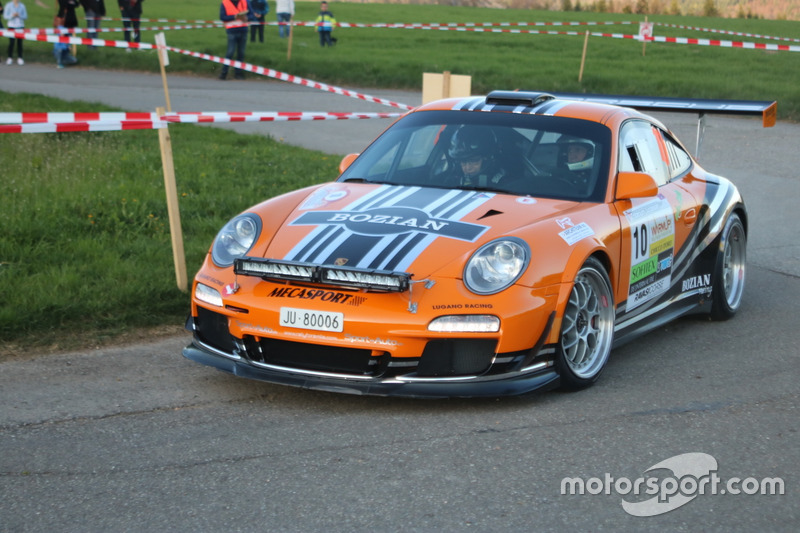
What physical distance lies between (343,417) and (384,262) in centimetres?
73

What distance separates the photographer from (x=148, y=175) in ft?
34.4

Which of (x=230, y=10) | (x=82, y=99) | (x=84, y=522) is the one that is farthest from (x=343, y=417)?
(x=230, y=10)

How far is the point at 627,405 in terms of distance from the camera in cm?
504

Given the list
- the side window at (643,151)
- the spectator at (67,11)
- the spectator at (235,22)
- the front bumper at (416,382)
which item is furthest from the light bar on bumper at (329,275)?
the spectator at (67,11)

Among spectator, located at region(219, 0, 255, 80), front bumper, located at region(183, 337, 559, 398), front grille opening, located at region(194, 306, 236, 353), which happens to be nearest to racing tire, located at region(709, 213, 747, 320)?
front bumper, located at region(183, 337, 559, 398)

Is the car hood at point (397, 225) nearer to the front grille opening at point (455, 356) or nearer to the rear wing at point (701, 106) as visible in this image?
the front grille opening at point (455, 356)

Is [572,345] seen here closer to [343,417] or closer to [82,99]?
[343,417]

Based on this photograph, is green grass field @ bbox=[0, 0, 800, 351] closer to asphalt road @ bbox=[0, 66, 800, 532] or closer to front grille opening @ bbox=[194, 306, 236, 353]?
asphalt road @ bbox=[0, 66, 800, 532]

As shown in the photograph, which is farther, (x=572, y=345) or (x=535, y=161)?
(x=535, y=161)

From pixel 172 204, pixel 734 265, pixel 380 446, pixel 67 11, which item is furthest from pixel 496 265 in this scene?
pixel 67 11

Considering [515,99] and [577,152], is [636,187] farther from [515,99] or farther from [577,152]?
[515,99]

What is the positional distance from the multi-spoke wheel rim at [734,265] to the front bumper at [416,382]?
256 centimetres

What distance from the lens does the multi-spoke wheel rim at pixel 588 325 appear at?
5.21 m

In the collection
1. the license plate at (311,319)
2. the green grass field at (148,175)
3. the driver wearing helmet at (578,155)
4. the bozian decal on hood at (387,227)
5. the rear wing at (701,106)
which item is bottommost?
the green grass field at (148,175)
